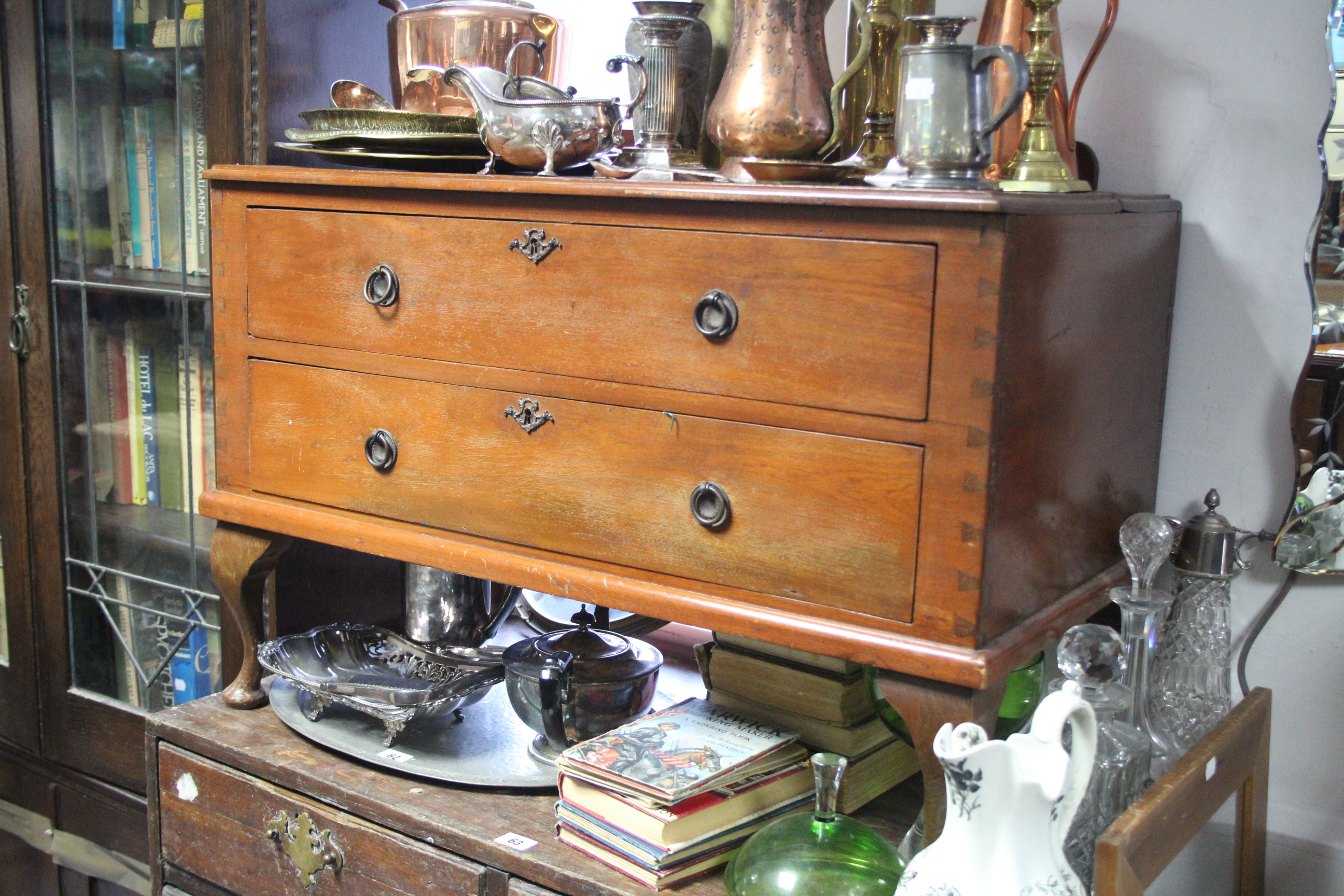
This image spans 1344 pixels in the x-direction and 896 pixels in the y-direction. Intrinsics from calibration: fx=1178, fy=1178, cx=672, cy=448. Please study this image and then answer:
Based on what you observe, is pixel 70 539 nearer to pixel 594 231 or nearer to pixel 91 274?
pixel 91 274

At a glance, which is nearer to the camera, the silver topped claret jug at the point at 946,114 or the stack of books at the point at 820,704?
the silver topped claret jug at the point at 946,114

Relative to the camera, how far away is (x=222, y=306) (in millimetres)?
1425

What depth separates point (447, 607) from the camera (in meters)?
1.61

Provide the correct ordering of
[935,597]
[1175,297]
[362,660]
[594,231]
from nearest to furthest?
[935,597]
[594,231]
[1175,297]
[362,660]

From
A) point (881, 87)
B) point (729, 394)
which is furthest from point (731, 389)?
point (881, 87)

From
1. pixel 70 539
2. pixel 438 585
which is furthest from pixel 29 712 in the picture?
pixel 438 585

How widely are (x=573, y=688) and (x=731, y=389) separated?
46cm

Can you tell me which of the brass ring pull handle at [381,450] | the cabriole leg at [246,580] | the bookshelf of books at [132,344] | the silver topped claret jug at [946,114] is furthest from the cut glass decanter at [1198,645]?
the bookshelf of books at [132,344]

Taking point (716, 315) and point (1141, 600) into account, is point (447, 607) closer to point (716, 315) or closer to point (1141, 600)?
point (716, 315)

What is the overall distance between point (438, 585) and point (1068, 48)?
103cm

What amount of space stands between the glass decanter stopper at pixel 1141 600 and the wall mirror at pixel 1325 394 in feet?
0.68

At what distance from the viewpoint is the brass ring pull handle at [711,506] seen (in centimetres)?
107

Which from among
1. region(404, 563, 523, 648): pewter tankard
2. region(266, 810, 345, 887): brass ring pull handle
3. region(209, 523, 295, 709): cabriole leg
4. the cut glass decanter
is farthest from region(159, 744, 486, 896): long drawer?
the cut glass decanter

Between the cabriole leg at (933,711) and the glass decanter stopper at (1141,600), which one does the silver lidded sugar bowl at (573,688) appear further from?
the glass decanter stopper at (1141,600)
